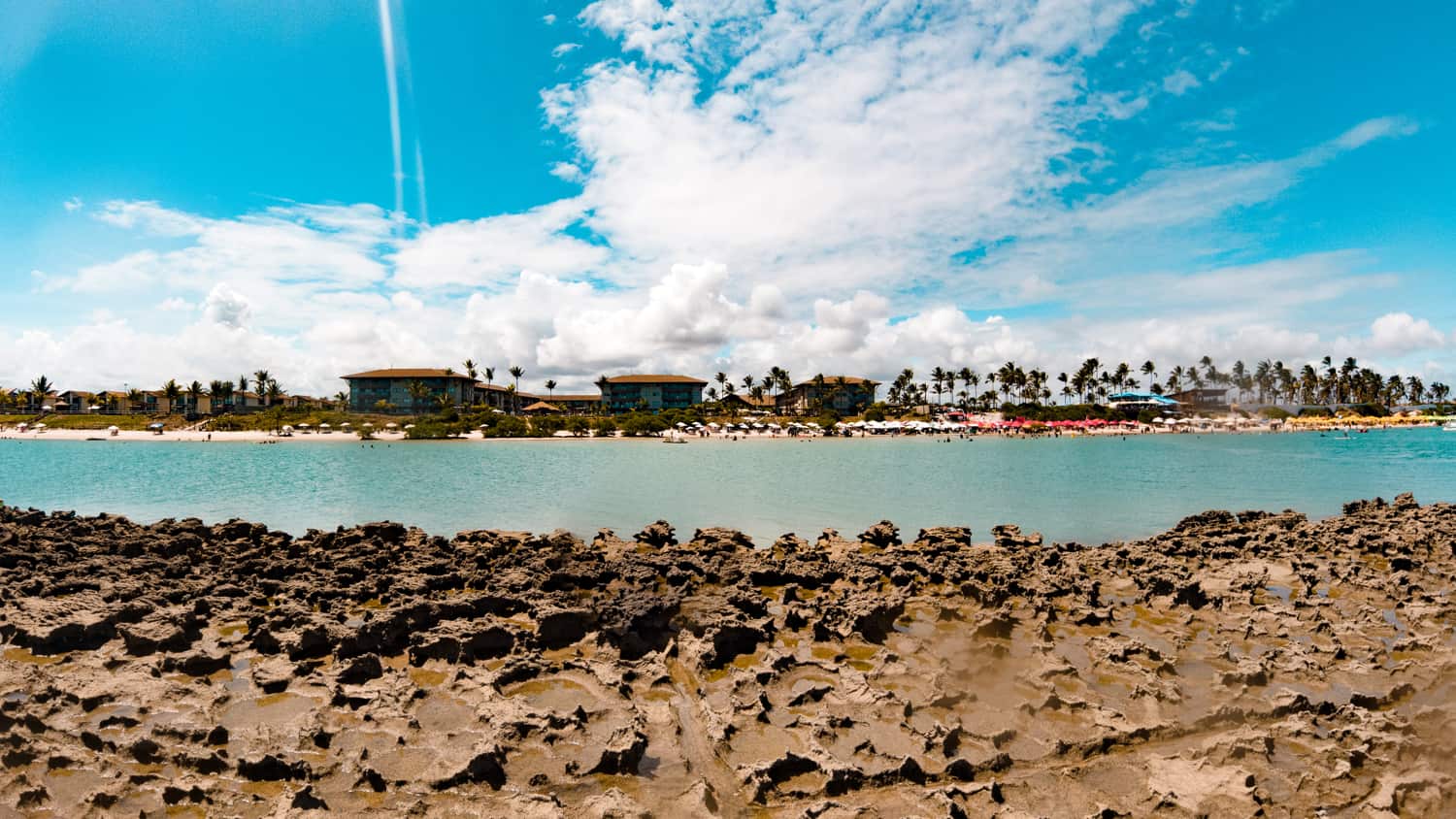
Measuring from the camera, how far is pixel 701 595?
1409 centimetres

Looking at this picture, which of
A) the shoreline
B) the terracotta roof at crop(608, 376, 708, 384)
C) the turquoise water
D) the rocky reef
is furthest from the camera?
the terracotta roof at crop(608, 376, 708, 384)

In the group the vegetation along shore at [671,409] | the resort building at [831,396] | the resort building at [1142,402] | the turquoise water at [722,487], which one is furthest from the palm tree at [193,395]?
the resort building at [1142,402]

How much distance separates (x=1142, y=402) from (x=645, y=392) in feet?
383

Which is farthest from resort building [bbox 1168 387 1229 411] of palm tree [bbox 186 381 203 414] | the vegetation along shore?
palm tree [bbox 186 381 203 414]

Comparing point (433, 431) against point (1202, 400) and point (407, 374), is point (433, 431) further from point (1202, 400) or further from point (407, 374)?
point (1202, 400)

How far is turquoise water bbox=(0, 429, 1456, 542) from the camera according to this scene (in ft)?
101

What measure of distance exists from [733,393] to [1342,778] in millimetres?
168655

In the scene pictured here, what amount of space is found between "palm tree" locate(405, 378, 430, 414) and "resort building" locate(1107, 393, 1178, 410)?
15388cm

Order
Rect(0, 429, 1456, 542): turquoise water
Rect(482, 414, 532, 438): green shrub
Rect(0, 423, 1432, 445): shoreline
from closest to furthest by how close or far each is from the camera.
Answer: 1. Rect(0, 429, 1456, 542): turquoise water
2. Rect(0, 423, 1432, 445): shoreline
3. Rect(482, 414, 532, 438): green shrub

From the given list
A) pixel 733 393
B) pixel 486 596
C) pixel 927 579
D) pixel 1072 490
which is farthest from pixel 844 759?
pixel 733 393

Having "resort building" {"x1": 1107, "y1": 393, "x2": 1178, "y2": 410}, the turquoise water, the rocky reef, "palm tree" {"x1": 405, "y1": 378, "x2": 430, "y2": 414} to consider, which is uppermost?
"palm tree" {"x1": 405, "y1": 378, "x2": 430, "y2": 414}

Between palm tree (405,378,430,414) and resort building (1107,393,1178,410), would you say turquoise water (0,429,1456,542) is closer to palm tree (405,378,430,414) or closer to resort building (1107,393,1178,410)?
palm tree (405,378,430,414)

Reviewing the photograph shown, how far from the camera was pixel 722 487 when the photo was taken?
44844 millimetres

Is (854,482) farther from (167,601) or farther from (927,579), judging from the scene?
(167,601)
